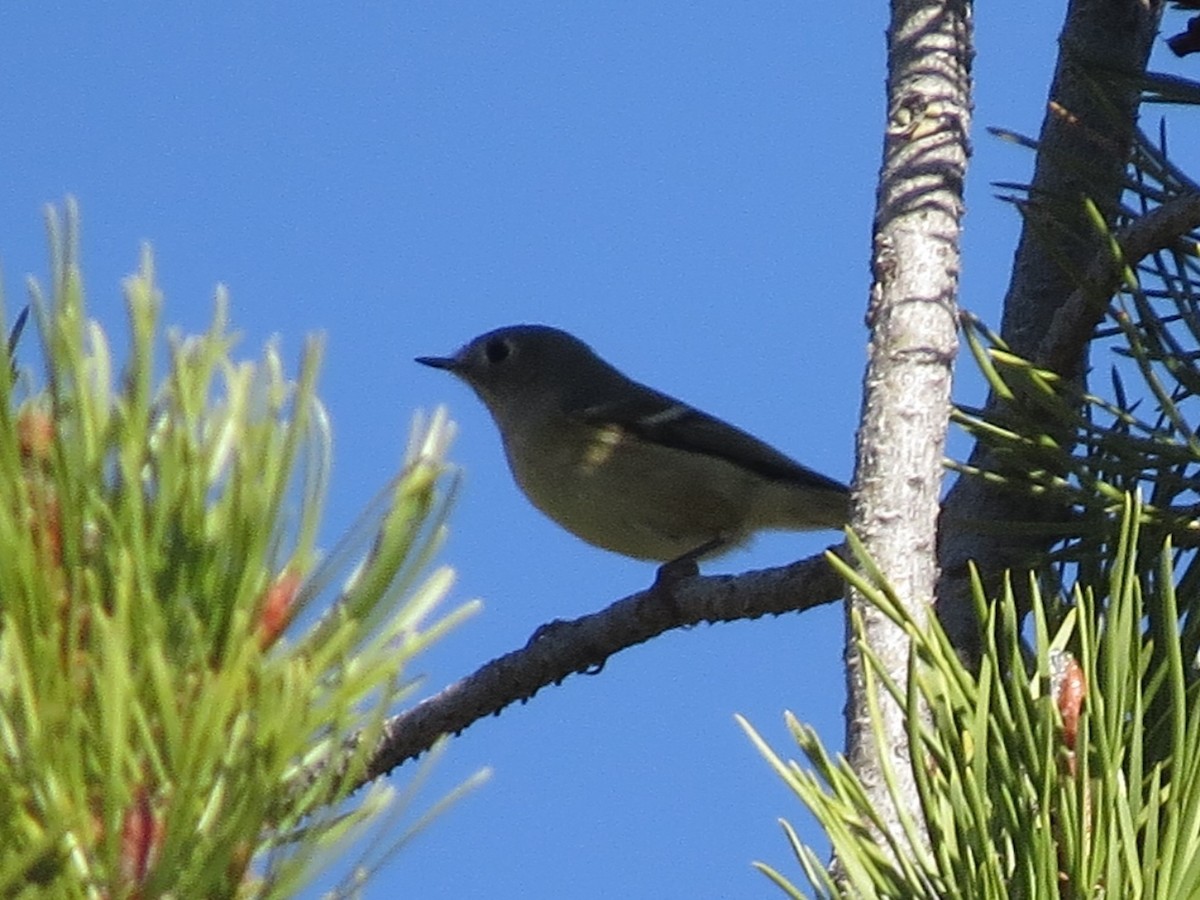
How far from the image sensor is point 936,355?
1820 mm

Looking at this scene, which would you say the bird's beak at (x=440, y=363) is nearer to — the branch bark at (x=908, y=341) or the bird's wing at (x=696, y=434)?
the bird's wing at (x=696, y=434)

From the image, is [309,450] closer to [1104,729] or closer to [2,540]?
[2,540]

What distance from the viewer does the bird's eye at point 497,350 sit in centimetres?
730

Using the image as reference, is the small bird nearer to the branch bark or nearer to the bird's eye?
the bird's eye

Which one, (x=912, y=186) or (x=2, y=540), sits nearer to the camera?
(x=2, y=540)

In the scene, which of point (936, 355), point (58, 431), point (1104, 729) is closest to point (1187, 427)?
point (936, 355)

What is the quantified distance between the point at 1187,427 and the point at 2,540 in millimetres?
1178

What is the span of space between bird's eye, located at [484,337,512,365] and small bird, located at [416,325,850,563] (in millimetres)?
562

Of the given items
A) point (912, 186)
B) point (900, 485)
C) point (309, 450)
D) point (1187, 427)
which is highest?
point (912, 186)

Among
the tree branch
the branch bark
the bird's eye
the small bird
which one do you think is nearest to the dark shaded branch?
the tree branch

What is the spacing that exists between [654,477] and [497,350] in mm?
1572

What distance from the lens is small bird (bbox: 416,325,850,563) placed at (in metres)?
5.87

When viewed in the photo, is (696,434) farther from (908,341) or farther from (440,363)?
(908,341)

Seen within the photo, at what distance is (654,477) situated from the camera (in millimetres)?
5961
